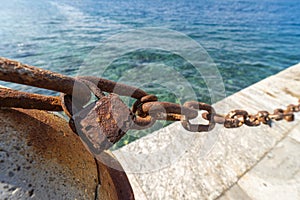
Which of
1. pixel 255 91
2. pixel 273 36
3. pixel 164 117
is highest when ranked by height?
pixel 164 117

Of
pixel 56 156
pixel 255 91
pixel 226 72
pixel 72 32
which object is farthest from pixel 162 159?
pixel 72 32

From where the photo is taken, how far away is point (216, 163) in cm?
250

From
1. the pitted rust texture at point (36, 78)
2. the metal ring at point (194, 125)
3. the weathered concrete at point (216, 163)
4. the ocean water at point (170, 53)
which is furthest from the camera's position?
the ocean water at point (170, 53)

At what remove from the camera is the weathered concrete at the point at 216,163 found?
7.09ft

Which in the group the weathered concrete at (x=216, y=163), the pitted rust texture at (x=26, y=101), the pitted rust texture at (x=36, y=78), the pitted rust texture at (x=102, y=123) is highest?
the pitted rust texture at (x=36, y=78)

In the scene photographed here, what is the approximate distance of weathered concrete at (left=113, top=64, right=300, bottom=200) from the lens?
2162mm

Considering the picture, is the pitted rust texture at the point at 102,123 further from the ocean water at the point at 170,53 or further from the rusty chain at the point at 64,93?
the ocean water at the point at 170,53

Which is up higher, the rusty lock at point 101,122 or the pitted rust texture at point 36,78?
the pitted rust texture at point 36,78

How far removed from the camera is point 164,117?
1.08m

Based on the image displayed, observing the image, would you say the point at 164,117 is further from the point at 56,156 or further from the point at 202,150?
the point at 202,150

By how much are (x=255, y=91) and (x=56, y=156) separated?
14.6 ft

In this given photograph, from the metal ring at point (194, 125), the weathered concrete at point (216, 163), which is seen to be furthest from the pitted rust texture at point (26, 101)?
the weathered concrete at point (216, 163)

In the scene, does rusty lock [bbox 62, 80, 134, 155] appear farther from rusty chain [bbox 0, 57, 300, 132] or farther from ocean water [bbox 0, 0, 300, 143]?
ocean water [bbox 0, 0, 300, 143]

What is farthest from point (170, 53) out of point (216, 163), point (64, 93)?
point (64, 93)
